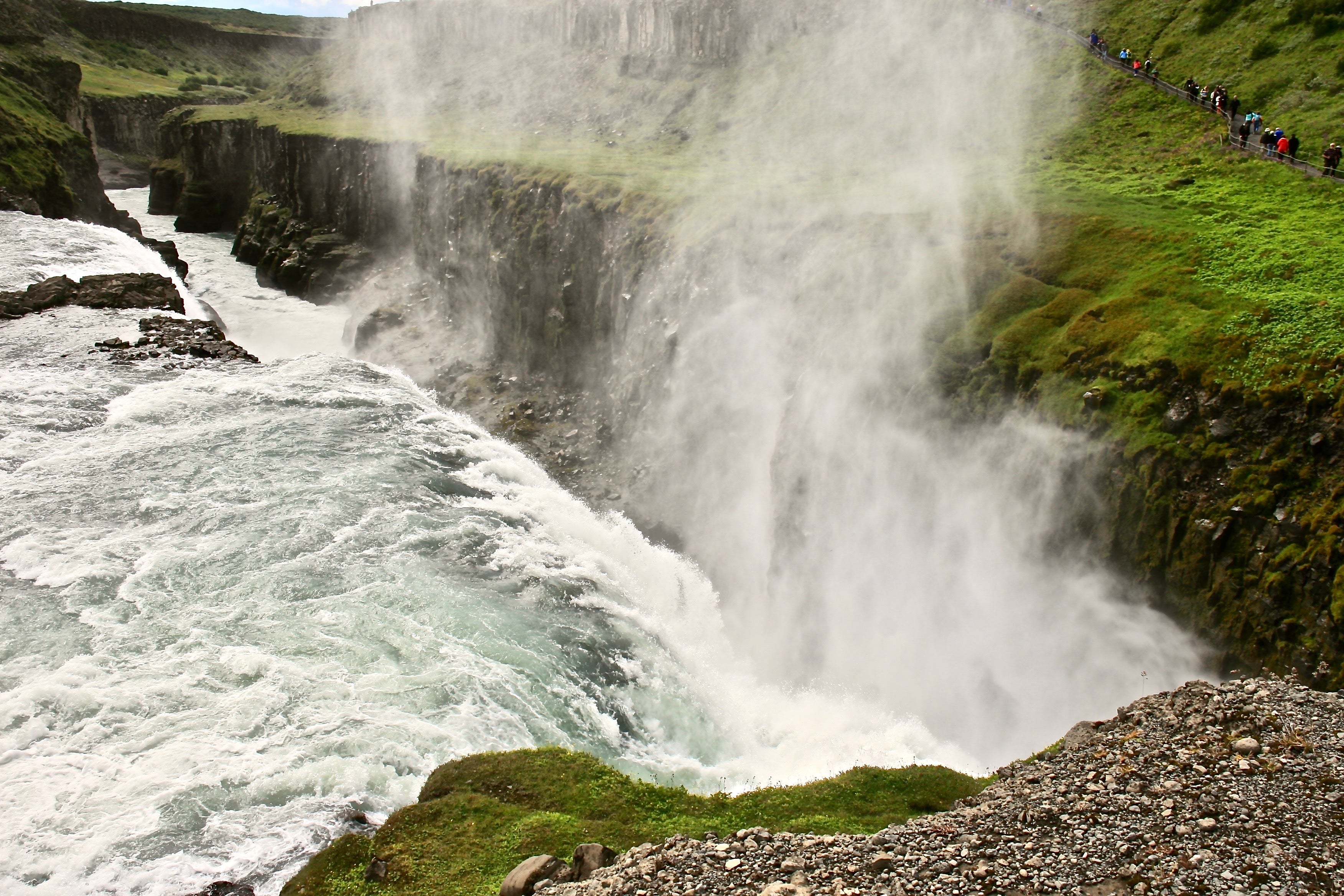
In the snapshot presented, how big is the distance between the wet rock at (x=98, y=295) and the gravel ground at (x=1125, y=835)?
4448 centimetres

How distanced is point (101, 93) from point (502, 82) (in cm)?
6670

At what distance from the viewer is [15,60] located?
74.6 metres

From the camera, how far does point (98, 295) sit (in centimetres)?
4594

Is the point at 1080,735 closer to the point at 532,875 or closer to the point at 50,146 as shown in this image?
the point at 532,875

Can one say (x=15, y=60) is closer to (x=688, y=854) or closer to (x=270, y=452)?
(x=270, y=452)

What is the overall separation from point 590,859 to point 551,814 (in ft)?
8.95

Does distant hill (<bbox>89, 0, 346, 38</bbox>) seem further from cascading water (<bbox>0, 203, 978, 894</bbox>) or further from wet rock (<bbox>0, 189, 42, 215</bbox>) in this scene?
cascading water (<bbox>0, 203, 978, 894</bbox>)

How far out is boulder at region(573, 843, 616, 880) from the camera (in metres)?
13.9

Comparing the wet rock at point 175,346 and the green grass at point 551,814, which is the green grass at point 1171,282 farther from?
the wet rock at point 175,346

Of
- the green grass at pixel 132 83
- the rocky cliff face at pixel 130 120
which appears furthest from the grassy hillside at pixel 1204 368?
the green grass at pixel 132 83

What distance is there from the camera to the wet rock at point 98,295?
4369cm

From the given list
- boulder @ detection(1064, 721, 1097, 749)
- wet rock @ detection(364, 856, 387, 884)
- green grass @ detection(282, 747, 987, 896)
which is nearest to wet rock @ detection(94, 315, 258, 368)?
green grass @ detection(282, 747, 987, 896)

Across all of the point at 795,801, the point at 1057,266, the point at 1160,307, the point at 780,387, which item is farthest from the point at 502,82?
the point at 795,801

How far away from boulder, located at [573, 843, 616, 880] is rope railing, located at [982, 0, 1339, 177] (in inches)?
1216
